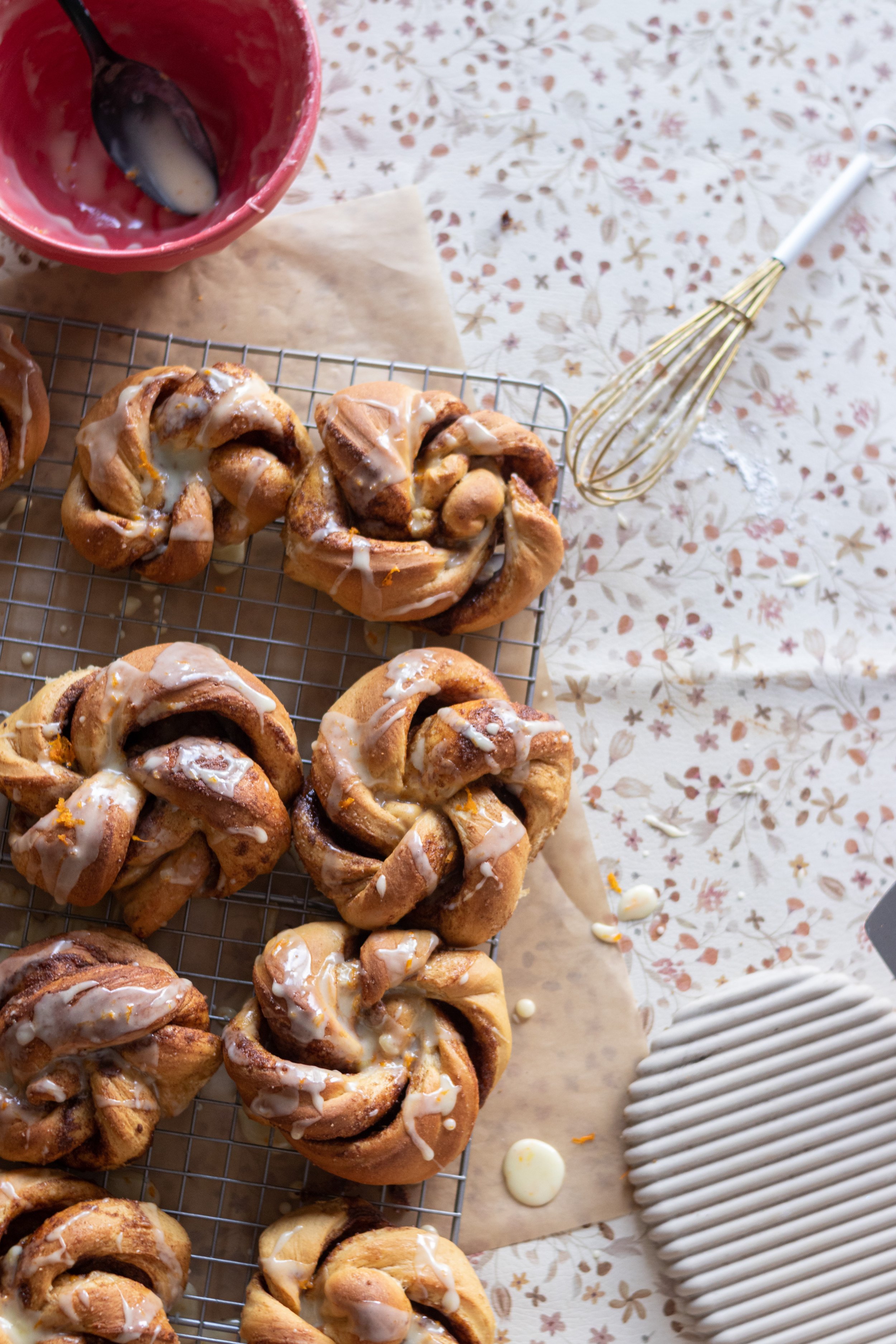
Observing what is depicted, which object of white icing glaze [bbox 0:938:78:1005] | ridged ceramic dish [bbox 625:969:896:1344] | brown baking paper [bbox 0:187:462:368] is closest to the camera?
white icing glaze [bbox 0:938:78:1005]

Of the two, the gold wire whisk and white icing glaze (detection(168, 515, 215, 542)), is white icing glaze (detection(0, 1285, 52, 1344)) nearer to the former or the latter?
white icing glaze (detection(168, 515, 215, 542))

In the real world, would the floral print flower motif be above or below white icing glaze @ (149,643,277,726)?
below

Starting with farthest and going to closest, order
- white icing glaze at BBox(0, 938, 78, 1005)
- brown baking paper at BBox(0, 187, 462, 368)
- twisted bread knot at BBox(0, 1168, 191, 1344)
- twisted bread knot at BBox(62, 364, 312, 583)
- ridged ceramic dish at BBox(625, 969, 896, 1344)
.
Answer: brown baking paper at BBox(0, 187, 462, 368), ridged ceramic dish at BBox(625, 969, 896, 1344), twisted bread knot at BBox(62, 364, 312, 583), white icing glaze at BBox(0, 938, 78, 1005), twisted bread knot at BBox(0, 1168, 191, 1344)

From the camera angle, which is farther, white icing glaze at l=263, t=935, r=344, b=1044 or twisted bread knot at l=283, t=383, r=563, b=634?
twisted bread knot at l=283, t=383, r=563, b=634

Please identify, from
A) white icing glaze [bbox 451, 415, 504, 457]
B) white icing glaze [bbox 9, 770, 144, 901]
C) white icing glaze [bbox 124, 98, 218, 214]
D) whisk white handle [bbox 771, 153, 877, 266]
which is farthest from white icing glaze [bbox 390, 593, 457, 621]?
whisk white handle [bbox 771, 153, 877, 266]

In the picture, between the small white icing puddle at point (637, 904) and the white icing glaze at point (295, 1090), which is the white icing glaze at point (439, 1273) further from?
the small white icing puddle at point (637, 904)

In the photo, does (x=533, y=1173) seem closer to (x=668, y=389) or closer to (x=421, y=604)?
(x=421, y=604)

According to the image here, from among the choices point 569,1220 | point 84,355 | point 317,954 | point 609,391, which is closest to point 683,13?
point 609,391
